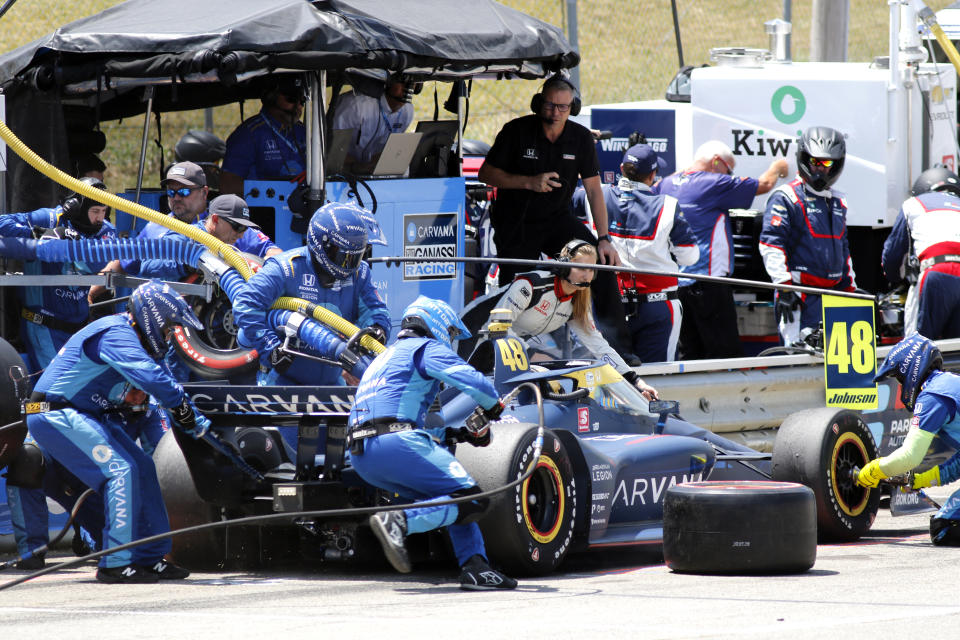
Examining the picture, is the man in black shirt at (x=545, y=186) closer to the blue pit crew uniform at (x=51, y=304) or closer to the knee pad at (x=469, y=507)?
the blue pit crew uniform at (x=51, y=304)

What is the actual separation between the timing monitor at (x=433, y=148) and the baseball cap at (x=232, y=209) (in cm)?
164

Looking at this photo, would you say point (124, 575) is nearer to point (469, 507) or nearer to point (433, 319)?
point (469, 507)

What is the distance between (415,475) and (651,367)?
11.3 feet

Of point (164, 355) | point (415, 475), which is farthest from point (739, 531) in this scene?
point (164, 355)

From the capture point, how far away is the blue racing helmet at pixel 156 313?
8.54 metres

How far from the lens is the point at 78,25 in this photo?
10641 mm

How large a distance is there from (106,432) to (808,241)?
6.16 metres

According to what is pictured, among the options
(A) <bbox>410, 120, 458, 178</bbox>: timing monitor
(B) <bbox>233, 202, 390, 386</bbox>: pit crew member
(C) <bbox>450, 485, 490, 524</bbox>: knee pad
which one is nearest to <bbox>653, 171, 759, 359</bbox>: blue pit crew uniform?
(A) <bbox>410, 120, 458, 178</bbox>: timing monitor

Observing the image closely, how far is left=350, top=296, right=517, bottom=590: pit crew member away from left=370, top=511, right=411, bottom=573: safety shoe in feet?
0.11

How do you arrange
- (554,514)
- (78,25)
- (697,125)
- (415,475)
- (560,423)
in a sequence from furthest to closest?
(697,125) → (78,25) → (560,423) → (554,514) → (415,475)

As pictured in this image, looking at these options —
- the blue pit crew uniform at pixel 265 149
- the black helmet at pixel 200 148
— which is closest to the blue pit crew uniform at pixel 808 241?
the blue pit crew uniform at pixel 265 149

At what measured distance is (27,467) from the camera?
8938mm

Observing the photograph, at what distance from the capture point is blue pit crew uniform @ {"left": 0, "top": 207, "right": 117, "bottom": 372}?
1059 centimetres

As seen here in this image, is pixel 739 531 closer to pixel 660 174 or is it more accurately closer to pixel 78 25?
pixel 78 25
